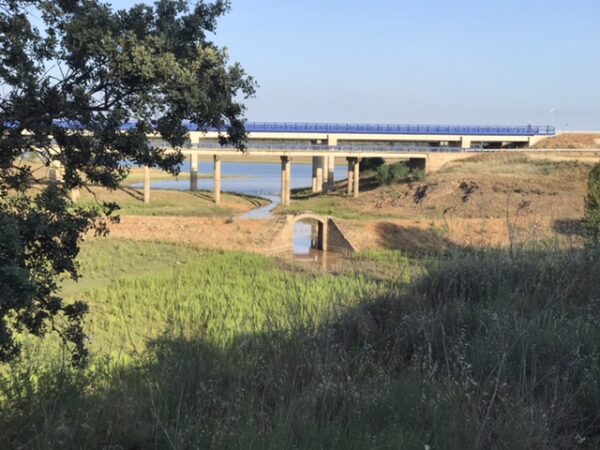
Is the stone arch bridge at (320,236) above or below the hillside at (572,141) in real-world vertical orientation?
below

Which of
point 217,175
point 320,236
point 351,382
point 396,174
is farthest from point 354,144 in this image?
point 351,382

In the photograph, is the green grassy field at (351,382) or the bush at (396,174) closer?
the green grassy field at (351,382)

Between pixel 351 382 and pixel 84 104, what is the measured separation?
9.02 feet

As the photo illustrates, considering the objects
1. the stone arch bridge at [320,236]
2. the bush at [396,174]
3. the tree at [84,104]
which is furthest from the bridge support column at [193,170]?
the tree at [84,104]

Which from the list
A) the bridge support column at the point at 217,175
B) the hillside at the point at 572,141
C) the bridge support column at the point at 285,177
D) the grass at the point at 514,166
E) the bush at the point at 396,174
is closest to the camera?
the grass at the point at 514,166

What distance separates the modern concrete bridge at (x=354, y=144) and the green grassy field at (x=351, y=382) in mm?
59972

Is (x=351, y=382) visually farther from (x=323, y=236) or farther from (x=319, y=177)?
(x=319, y=177)

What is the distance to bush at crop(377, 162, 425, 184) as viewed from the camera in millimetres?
73488

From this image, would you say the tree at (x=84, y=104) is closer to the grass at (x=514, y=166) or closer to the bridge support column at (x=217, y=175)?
the grass at (x=514, y=166)

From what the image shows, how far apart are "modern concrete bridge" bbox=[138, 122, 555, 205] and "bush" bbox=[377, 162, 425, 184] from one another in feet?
5.00

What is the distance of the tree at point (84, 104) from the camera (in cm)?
389

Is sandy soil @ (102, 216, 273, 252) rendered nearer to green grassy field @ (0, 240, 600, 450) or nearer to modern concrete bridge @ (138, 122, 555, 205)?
modern concrete bridge @ (138, 122, 555, 205)

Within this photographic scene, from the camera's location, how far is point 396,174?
75.4 m

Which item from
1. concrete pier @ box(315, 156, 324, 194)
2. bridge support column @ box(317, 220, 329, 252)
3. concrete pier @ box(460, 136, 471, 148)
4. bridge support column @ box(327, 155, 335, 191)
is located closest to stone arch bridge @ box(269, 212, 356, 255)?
bridge support column @ box(317, 220, 329, 252)
